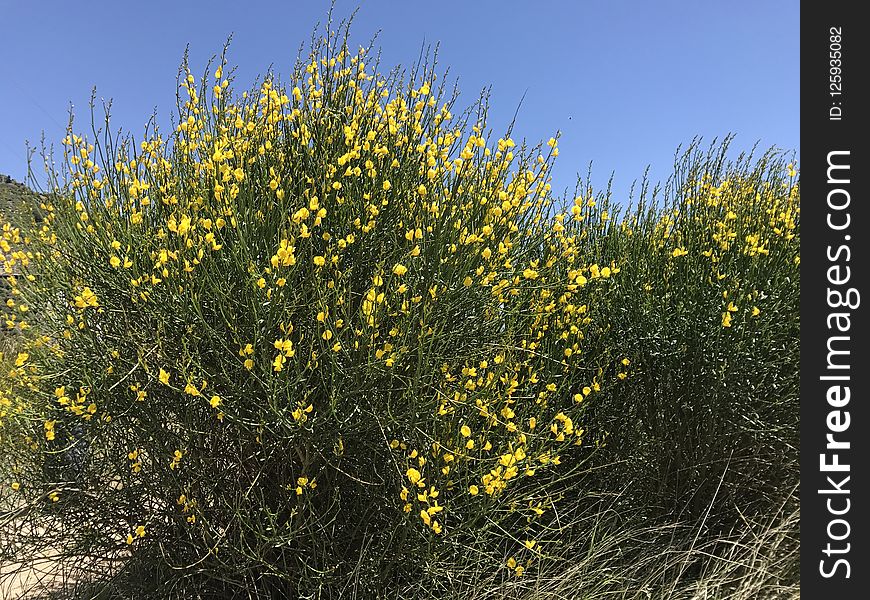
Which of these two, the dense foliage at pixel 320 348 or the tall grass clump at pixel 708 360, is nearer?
the dense foliage at pixel 320 348

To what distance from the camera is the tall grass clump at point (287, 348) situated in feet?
7.99

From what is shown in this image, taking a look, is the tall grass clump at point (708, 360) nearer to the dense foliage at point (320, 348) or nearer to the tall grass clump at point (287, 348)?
the dense foliage at point (320, 348)

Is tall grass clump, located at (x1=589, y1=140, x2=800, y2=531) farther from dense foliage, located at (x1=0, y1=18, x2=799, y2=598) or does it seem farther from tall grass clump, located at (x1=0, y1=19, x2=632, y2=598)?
tall grass clump, located at (x1=0, y1=19, x2=632, y2=598)

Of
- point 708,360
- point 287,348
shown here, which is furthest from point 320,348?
point 708,360

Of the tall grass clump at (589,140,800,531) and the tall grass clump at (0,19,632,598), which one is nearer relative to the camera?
the tall grass clump at (0,19,632,598)

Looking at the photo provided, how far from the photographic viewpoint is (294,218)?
227cm

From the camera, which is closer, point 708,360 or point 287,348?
point 287,348

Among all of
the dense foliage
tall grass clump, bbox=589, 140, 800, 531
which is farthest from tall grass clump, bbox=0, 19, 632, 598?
tall grass clump, bbox=589, 140, 800, 531

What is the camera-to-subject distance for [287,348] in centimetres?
220

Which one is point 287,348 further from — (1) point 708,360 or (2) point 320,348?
(1) point 708,360

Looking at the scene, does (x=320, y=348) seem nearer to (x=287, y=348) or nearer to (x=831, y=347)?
(x=287, y=348)

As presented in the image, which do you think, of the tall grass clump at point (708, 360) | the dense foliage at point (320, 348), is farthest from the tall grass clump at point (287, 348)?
the tall grass clump at point (708, 360)

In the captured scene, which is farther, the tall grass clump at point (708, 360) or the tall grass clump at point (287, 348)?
the tall grass clump at point (708, 360)

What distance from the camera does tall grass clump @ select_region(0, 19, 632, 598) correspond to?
2.44m
